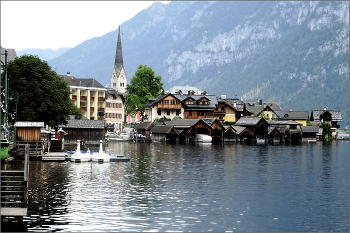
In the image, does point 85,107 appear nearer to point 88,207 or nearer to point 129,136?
point 129,136

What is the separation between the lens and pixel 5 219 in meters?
30.5

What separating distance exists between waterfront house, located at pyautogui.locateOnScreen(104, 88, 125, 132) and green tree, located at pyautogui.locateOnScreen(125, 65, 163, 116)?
26.5ft

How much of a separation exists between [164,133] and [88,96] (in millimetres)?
32933

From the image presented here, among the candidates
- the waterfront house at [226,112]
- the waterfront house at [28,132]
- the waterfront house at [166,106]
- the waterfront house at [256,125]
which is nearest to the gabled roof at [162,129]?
the waterfront house at [166,106]

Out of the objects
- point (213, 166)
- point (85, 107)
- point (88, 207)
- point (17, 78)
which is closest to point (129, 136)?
point (85, 107)

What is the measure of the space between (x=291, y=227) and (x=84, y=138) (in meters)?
87.8

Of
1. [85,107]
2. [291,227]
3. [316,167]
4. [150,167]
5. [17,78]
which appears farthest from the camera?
[85,107]

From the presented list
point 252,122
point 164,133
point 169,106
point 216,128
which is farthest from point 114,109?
point 252,122

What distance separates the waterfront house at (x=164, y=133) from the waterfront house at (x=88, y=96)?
23.6 metres

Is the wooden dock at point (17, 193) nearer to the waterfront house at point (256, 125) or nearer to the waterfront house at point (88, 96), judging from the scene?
the waterfront house at point (256, 125)

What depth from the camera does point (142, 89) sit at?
162125 mm

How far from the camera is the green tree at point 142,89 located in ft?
532

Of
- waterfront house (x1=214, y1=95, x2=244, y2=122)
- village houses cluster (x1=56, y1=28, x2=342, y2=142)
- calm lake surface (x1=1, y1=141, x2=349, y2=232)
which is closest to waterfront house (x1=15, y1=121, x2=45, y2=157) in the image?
calm lake surface (x1=1, y1=141, x2=349, y2=232)

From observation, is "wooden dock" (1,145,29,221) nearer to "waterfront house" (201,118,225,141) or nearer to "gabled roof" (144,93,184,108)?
"waterfront house" (201,118,225,141)
